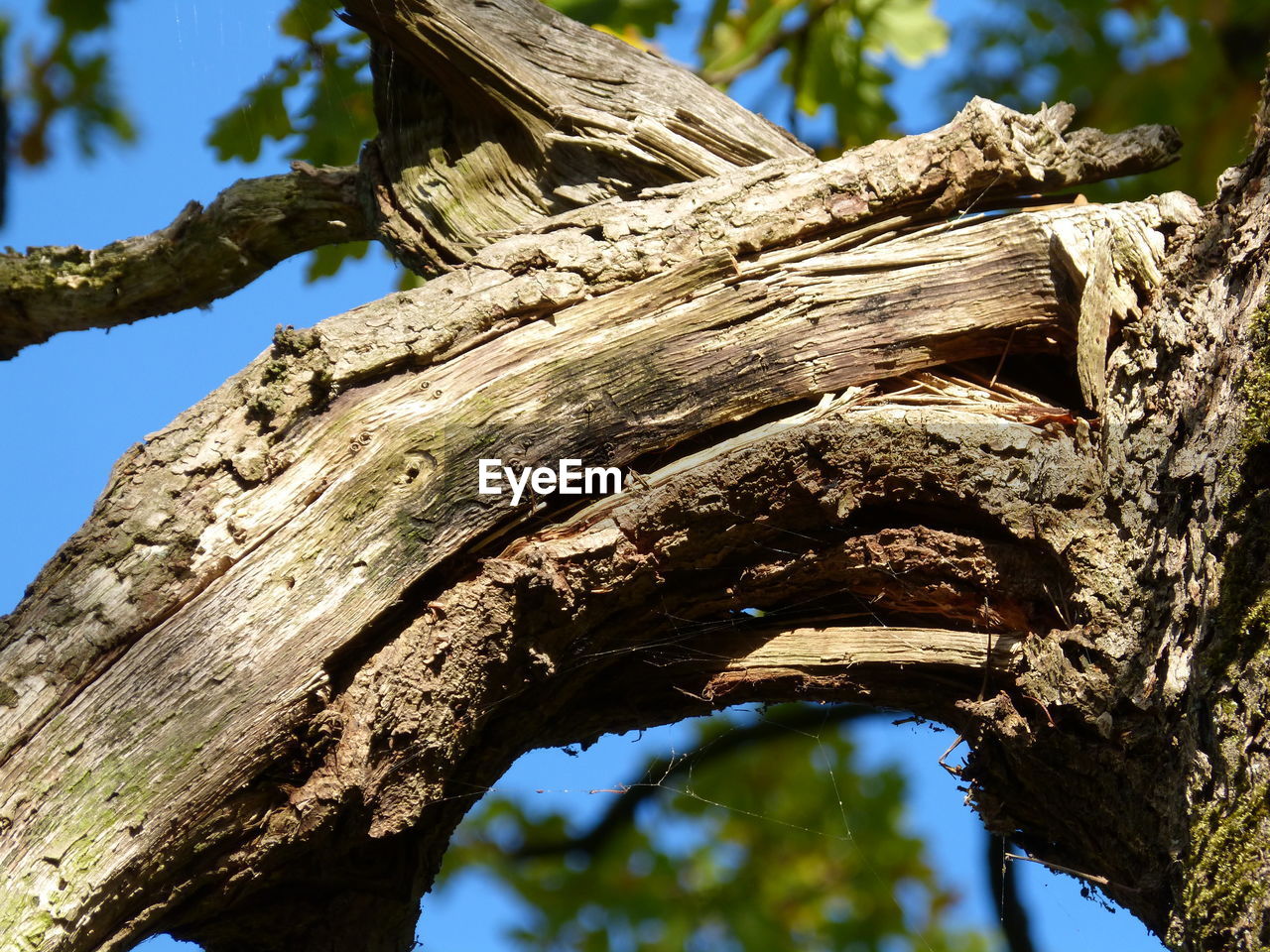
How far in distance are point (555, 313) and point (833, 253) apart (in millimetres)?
612

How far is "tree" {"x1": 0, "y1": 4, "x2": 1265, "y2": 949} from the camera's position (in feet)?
6.08

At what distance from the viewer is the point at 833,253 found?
2.29 metres

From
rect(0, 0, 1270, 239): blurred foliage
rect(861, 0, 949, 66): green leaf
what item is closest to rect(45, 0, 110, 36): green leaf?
rect(0, 0, 1270, 239): blurred foliage

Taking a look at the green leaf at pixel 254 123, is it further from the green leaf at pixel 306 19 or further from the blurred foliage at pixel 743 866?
the blurred foliage at pixel 743 866

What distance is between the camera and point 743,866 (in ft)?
17.4

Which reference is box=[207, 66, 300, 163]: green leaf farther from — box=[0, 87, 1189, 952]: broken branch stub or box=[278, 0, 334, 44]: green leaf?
box=[0, 87, 1189, 952]: broken branch stub

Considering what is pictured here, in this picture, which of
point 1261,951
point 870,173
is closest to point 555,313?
point 870,173

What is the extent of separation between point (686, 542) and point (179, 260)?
165 cm

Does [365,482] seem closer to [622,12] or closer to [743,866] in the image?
[622,12]

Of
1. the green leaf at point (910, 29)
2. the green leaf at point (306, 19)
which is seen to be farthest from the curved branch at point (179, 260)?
the green leaf at point (910, 29)

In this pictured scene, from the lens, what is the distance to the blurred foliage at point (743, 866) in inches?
191

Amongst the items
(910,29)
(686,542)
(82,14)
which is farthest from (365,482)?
(910,29)

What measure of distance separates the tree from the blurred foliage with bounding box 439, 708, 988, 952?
8.37 feet

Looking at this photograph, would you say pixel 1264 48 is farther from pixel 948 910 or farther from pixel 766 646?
pixel 948 910
